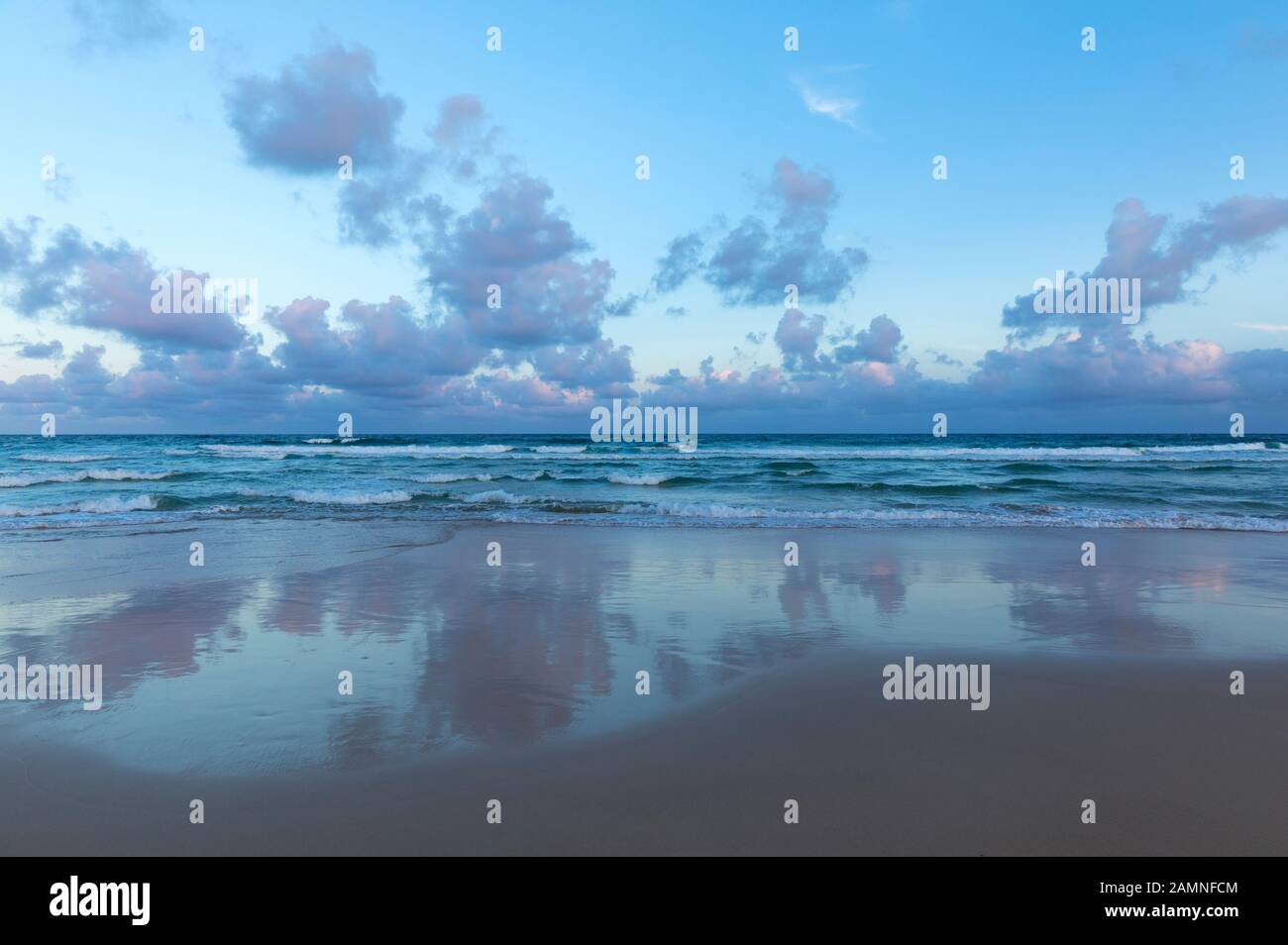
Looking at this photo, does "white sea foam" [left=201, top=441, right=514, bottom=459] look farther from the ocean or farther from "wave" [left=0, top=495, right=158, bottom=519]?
"wave" [left=0, top=495, right=158, bottom=519]

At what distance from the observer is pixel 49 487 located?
2459cm

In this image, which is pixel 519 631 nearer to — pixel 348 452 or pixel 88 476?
pixel 88 476

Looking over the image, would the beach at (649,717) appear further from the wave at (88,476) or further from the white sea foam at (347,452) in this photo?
the white sea foam at (347,452)

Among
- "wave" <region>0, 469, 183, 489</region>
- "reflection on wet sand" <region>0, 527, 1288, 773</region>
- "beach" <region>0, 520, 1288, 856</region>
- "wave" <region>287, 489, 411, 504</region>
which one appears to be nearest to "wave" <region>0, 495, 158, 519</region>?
"wave" <region>287, 489, 411, 504</region>

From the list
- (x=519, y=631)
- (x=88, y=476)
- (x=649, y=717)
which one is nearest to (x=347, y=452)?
(x=88, y=476)

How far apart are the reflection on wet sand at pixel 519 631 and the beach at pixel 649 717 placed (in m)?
0.04

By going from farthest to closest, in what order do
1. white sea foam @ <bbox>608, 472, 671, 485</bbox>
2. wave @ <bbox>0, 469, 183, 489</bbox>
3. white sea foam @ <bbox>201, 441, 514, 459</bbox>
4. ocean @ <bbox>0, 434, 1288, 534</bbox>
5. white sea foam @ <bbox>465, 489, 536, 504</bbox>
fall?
white sea foam @ <bbox>201, 441, 514, 459</bbox>, white sea foam @ <bbox>608, 472, 671, 485</bbox>, wave @ <bbox>0, 469, 183, 489</bbox>, white sea foam @ <bbox>465, 489, 536, 504</bbox>, ocean @ <bbox>0, 434, 1288, 534</bbox>

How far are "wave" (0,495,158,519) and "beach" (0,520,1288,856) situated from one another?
11044 millimetres

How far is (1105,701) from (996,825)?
221cm

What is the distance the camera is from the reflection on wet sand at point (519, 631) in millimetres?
4547

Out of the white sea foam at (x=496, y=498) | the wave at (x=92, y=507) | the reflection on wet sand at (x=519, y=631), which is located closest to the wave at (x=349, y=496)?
the white sea foam at (x=496, y=498)

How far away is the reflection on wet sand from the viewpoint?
455 centimetres
